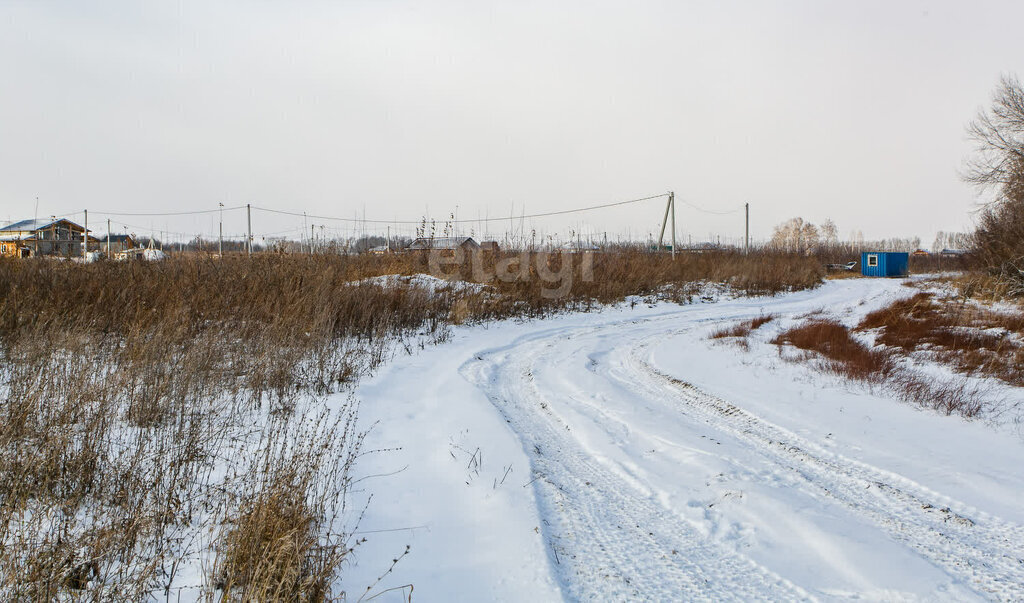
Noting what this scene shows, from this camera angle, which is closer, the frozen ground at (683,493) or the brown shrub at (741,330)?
the frozen ground at (683,493)

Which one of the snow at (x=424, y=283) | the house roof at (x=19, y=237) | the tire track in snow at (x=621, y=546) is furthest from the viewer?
the house roof at (x=19, y=237)

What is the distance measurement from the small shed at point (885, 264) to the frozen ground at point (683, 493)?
112 ft

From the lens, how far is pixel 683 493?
356 centimetres

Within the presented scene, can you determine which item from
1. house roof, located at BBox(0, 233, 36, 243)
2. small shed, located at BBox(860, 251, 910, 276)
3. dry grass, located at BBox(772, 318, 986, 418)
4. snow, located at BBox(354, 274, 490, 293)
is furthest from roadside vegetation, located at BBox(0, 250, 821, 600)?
small shed, located at BBox(860, 251, 910, 276)

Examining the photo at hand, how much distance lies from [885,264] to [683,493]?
38443mm

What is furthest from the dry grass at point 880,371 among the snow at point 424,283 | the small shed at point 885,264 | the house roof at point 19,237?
the small shed at point 885,264

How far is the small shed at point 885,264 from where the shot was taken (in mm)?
34000

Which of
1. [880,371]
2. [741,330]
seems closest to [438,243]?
[741,330]

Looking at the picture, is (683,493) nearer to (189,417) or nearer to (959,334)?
(189,417)

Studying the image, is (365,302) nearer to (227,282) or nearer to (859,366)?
(227,282)

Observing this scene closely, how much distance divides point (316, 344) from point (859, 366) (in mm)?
7329

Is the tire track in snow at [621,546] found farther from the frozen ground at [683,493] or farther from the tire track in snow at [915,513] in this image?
the tire track in snow at [915,513]

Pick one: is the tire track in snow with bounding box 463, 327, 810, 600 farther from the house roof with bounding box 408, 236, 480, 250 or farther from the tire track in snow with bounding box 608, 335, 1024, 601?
the house roof with bounding box 408, 236, 480, 250

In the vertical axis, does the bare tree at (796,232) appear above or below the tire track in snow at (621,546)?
above
